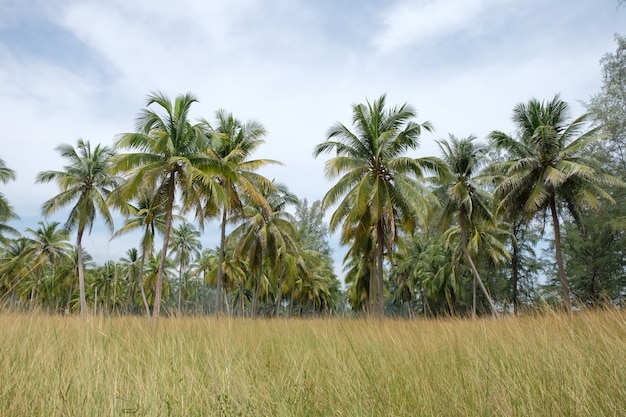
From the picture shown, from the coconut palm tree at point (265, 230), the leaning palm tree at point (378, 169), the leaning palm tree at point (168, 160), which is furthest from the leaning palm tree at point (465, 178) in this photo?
the leaning palm tree at point (168, 160)

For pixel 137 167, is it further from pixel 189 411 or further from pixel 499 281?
pixel 499 281

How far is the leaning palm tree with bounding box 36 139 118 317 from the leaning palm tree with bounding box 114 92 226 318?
840cm

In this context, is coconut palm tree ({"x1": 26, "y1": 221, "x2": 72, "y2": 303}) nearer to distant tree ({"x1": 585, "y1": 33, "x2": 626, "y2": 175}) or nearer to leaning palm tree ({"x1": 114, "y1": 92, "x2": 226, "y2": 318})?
leaning palm tree ({"x1": 114, "y1": 92, "x2": 226, "y2": 318})

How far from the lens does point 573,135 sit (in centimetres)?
1831

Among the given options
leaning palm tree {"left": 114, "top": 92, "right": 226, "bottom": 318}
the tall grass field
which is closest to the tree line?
leaning palm tree {"left": 114, "top": 92, "right": 226, "bottom": 318}

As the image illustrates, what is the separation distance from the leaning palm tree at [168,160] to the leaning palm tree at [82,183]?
27.5 ft

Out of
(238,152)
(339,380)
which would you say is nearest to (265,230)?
(238,152)

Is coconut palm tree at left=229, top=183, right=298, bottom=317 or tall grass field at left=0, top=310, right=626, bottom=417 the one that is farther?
coconut palm tree at left=229, top=183, right=298, bottom=317

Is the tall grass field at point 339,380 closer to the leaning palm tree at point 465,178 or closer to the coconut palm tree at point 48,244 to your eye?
the leaning palm tree at point 465,178

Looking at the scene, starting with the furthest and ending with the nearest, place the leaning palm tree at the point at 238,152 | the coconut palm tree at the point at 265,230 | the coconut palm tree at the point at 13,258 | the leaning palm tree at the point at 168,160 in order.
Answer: the coconut palm tree at the point at 13,258 < the coconut palm tree at the point at 265,230 < the leaning palm tree at the point at 238,152 < the leaning palm tree at the point at 168,160

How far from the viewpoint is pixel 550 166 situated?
60.1ft

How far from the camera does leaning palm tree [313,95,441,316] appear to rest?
17.8m

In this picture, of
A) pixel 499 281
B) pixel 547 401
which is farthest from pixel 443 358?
pixel 499 281

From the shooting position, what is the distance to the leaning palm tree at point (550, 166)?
17547mm
